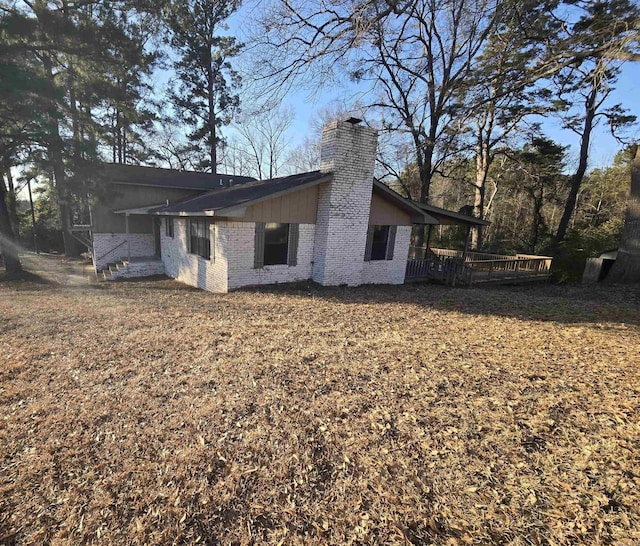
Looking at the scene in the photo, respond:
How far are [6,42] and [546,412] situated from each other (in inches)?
651

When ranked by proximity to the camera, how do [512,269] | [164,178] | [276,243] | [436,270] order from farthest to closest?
[164,178] → [512,269] → [436,270] → [276,243]

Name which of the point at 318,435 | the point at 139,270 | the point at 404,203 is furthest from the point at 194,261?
the point at 318,435

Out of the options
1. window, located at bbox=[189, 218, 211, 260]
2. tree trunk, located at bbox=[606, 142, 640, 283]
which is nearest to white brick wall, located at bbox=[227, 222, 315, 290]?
window, located at bbox=[189, 218, 211, 260]

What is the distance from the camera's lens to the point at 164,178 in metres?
17.1

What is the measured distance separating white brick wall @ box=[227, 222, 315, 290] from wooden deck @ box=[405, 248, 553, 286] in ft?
15.4

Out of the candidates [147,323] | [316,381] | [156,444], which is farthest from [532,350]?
[147,323]

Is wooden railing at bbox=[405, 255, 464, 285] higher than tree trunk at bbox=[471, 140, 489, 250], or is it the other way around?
tree trunk at bbox=[471, 140, 489, 250]

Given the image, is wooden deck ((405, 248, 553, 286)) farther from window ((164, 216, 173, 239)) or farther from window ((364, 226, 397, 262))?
window ((164, 216, 173, 239))

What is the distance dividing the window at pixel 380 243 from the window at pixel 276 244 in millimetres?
2758

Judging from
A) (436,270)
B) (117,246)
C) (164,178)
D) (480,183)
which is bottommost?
(117,246)

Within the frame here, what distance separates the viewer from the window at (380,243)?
36.5 ft

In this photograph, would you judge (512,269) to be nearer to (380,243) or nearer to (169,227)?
(380,243)

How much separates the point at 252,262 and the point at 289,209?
6.58 feet

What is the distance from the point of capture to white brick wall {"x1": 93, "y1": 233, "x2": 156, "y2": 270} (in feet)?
48.9
